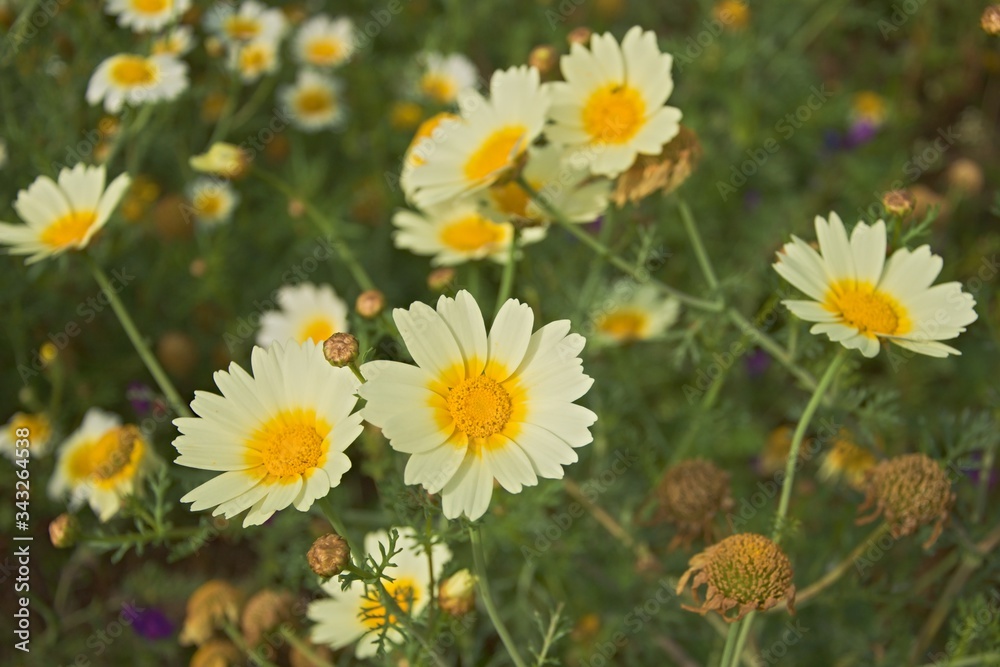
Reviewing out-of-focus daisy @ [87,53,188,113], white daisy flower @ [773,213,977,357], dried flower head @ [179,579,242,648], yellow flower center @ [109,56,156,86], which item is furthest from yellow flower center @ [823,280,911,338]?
yellow flower center @ [109,56,156,86]

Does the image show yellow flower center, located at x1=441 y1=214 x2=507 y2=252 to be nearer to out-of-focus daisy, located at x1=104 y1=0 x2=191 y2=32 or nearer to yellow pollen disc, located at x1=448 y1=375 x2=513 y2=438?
yellow pollen disc, located at x1=448 y1=375 x2=513 y2=438

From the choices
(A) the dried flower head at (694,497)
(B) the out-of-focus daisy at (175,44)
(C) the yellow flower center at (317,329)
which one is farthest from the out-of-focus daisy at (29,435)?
(A) the dried flower head at (694,497)

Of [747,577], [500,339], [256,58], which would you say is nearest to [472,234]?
[500,339]

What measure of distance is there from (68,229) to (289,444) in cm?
102

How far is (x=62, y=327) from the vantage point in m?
3.27

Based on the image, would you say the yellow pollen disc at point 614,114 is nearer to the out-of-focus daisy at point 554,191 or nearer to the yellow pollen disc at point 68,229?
the out-of-focus daisy at point 554,191

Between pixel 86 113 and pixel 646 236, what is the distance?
2612 mm

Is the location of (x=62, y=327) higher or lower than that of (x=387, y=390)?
lower

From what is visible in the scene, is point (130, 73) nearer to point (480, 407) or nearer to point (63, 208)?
point (63, 208)

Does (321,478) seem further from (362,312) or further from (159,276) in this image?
(159,276)

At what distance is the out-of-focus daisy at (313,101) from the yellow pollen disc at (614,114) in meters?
1.94

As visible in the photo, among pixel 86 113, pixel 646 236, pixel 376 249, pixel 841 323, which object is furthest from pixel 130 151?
pixel 841 323

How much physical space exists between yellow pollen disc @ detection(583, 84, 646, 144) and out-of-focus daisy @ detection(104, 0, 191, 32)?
153 cm

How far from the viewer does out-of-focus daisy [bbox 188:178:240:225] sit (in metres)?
3.46
